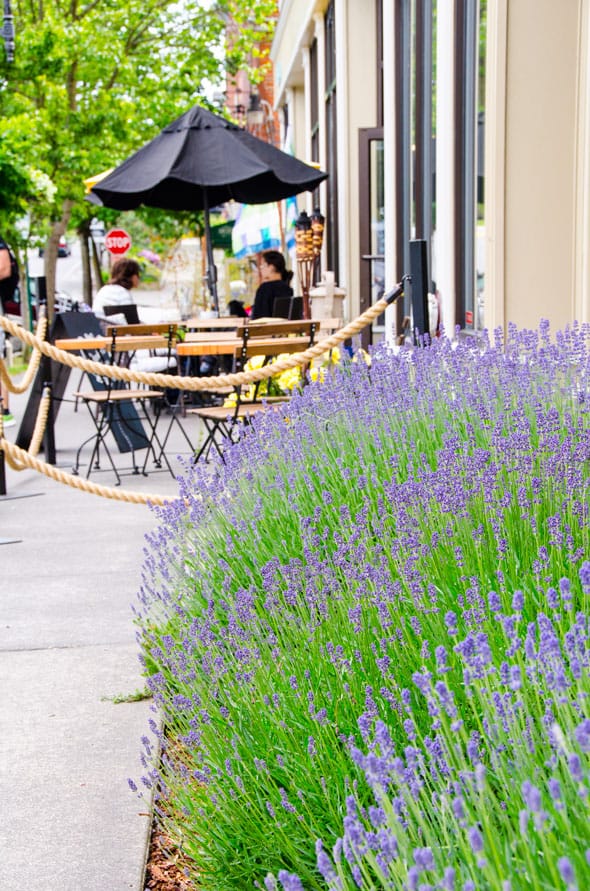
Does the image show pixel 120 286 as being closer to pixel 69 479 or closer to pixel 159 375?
pixel 159 375

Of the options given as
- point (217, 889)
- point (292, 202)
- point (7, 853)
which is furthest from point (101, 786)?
point (292, 202)

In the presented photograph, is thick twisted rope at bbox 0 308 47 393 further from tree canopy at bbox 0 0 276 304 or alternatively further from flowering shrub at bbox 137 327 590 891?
tree canopy at bbox 0 0 276 304

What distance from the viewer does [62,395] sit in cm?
1061

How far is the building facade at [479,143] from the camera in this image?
659 centimetres

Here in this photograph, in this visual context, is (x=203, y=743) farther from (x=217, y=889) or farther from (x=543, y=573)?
Answer: (x=543, y=573)

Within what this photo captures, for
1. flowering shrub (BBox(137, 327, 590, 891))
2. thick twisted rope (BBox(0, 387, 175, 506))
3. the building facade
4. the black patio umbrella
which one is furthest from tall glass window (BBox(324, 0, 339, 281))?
flowering shrub (BBox(137, 327, 590, 891))

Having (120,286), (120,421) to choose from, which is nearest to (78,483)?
(120,421)

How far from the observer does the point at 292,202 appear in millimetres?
20266

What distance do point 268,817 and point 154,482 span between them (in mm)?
6839

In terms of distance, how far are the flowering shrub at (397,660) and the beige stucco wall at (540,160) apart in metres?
2.35

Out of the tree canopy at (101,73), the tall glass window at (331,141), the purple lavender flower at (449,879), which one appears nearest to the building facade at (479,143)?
the tall glass window at (331,141)

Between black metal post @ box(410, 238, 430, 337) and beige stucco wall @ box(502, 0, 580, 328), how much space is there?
0.65 m

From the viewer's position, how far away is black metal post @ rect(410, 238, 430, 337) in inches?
254

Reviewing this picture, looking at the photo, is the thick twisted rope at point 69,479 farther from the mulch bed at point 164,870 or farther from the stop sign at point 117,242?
the stop sign at point 117,242
